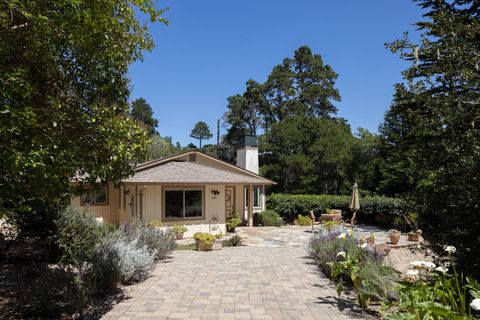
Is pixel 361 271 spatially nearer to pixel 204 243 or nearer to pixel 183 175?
pixel 204 243

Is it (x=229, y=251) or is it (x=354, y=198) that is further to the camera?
(x=354, y=198)

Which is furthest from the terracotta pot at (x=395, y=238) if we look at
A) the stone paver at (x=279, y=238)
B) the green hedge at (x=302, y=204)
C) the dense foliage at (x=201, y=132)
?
the dense foliage at (x=201, y=132)

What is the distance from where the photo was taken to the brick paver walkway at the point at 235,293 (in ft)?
19.9

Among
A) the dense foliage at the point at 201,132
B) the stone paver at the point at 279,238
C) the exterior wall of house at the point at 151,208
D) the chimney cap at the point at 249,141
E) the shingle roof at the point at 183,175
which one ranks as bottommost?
the stone paver at the point at 279,238

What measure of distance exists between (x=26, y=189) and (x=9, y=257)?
700cm

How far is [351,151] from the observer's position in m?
34.4

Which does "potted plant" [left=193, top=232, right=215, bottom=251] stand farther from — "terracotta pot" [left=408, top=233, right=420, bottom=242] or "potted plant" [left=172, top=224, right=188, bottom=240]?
"terracotta pot" [left=408, top=233, right=420, bottom=242]

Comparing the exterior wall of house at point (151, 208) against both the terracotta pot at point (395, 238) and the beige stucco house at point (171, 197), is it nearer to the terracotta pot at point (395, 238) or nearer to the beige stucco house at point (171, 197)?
the beige stucco house at point (171, 197)

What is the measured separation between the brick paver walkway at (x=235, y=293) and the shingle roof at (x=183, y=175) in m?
5.75

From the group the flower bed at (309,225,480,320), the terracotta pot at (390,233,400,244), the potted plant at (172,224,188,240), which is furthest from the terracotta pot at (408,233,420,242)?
the potted plant at (172,224,188,240)

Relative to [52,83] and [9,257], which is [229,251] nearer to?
[9,257]

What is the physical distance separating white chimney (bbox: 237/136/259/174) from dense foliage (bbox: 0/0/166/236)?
18.9 m

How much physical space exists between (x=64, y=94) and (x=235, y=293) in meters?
4.80

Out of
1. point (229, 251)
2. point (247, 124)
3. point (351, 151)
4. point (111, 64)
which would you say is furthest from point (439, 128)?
point (247, 124)
